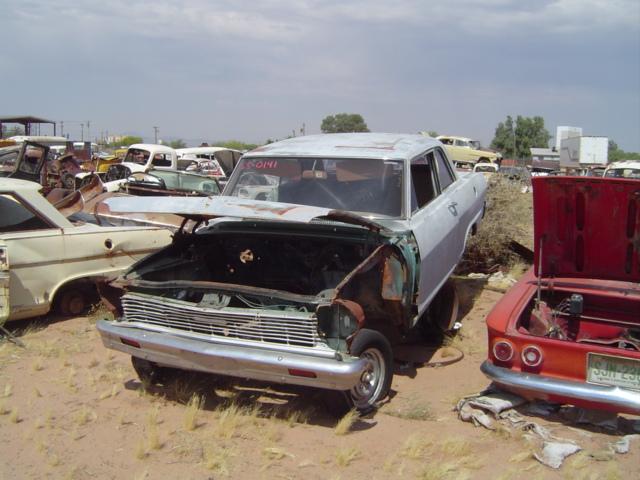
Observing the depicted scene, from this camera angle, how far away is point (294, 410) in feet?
14.8

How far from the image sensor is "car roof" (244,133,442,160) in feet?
18.9

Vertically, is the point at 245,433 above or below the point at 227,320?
below

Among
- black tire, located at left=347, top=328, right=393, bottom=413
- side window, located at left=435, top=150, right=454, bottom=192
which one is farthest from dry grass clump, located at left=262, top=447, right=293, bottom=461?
side window, located at left=435, top=150, right=454, bottom=192

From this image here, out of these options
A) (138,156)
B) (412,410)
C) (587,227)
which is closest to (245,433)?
(412,410)

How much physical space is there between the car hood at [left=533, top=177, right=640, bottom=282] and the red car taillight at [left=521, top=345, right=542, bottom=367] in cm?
82

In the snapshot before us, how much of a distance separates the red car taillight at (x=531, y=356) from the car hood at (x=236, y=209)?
127cm

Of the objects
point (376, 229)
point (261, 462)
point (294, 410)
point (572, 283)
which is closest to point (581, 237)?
point (572, 283)

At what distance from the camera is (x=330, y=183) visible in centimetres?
571

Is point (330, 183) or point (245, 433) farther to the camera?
point (330, 183)

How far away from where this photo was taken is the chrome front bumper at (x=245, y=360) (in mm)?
3826

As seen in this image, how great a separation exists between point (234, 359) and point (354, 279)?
1.03 metres

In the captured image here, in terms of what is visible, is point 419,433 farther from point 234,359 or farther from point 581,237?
point 581,237

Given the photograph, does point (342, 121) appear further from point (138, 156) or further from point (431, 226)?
point (431, 226)

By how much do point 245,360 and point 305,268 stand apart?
4.90ft
